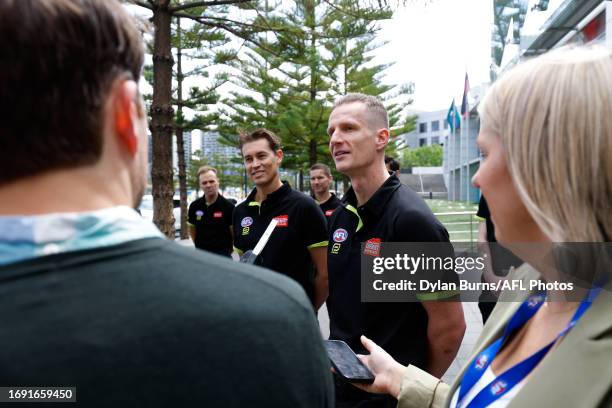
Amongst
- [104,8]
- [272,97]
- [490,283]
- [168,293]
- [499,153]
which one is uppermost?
[272,97]

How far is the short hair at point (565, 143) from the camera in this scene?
1.01 meters

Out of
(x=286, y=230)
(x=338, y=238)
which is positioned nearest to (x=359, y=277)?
(x=338, y=238)

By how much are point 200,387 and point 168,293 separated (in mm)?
142

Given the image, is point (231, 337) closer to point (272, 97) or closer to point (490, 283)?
point (490, 283)

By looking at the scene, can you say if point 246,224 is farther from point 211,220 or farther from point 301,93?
point 301,93

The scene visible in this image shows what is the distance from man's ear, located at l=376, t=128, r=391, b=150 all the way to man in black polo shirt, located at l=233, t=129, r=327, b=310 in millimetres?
1067

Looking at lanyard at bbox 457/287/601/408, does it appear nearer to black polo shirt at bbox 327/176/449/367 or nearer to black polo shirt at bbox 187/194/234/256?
black polo shirt at bbox 327/176/449/367

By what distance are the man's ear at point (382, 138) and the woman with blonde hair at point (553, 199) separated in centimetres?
161

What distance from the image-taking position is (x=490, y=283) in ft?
11.6

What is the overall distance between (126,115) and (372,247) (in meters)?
1.76

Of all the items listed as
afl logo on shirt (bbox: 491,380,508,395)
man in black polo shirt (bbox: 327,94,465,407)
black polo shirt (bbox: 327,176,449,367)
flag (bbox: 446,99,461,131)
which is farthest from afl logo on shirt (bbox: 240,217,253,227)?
flag (bbox: 446,99,461,131)

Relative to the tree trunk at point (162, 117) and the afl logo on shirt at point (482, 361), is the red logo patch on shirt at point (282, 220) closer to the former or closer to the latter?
the tree trunk at point (162, 117)

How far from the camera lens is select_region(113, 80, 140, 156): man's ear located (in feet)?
2.60

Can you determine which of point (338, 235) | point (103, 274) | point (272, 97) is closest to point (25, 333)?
point (103, 274)
